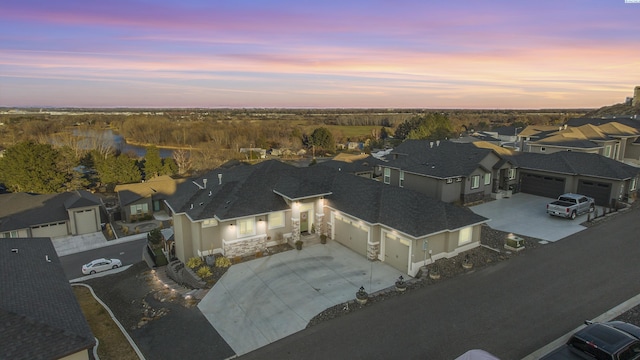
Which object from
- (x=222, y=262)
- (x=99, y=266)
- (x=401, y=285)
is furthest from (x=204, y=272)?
(x=99, y=266)

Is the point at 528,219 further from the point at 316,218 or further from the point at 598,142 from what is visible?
the point at 598,142

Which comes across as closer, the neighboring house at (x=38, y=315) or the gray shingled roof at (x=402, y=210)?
the neighboring house at (x=38, y=315)

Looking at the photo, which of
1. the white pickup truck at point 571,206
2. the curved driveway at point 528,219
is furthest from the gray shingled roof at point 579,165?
the white pickup truck at point 571,206

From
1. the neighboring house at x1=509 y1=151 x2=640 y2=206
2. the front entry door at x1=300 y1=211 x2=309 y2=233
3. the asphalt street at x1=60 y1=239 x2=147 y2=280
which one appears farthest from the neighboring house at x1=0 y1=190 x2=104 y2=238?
the neighboring house at x1=509 y1=151 x2=640 y2=206

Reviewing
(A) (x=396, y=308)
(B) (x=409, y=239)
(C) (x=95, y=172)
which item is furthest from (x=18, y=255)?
(C) (x=95, y=172)

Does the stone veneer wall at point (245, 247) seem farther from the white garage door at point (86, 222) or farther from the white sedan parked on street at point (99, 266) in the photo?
the white garage door at point (86, 222)

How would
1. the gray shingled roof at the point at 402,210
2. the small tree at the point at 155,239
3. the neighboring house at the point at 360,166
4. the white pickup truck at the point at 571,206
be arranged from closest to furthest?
the gray shingled roof at the point at 402,210 < the small tree at the point at 155,239 < the white pickup truck at the point at 571,206 < the neighboring house at the point at 360,166
